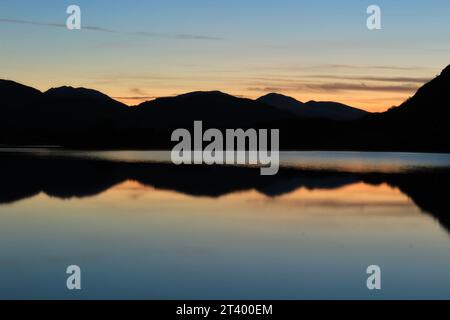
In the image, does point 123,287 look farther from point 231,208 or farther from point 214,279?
point 231,208

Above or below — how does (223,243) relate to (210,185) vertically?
below

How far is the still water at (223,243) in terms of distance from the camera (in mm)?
14586

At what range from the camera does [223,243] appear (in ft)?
68.2

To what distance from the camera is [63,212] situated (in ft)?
94.6

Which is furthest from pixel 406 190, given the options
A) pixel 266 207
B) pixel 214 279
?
pixel 214 279

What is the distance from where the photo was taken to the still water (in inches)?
574

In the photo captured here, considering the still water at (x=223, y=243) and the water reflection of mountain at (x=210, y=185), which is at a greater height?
the water reflection of mountain at (x=210, y=185)

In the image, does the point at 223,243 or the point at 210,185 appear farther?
the point at 210,185

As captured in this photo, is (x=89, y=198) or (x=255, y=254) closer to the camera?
(x=255, y=254)

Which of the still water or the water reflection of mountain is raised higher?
the water reflection of mountain

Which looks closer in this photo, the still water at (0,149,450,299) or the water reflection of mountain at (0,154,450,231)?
the still water at (0,149,450,299)

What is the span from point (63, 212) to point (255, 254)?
13504mm
